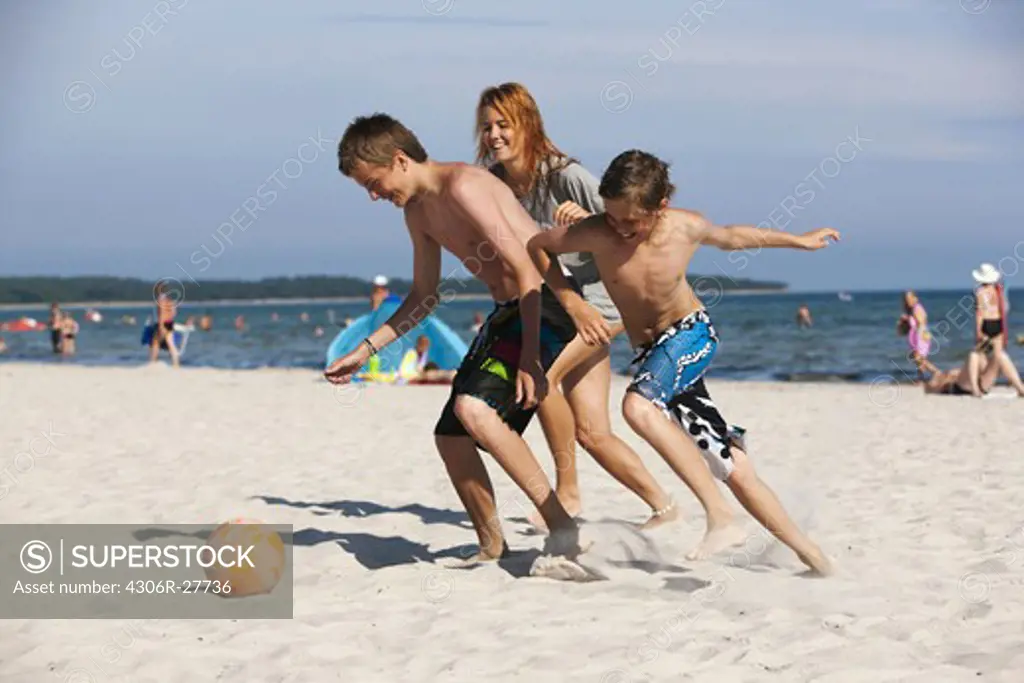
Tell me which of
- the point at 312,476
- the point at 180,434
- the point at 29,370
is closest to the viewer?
the point at 312,476

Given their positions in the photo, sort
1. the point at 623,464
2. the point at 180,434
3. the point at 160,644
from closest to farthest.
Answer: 1. the point at 160,644
2. the point at 623,464
3. the point at 180,434

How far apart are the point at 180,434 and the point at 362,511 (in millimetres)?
4307

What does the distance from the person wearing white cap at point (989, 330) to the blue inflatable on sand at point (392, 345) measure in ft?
22.5

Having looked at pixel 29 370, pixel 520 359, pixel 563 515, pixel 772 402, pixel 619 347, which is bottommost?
pixel 563 515

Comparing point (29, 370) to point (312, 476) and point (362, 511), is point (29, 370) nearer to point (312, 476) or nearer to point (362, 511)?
point (312, 476)

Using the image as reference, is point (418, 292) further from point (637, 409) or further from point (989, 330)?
point (989, 330)

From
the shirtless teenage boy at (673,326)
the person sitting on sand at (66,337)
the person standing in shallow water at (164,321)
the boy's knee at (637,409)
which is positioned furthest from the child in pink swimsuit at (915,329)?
the person sitting on sand at (66,337)

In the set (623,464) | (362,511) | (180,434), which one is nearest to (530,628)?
(623,464)

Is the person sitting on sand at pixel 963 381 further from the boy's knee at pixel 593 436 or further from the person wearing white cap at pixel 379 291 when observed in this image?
the boy's knee at pixel 593 436

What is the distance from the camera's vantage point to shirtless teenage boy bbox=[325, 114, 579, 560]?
4797 millimetres

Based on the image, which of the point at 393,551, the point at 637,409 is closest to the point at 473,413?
the point at 637,409

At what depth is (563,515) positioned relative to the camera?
5043 millimetres

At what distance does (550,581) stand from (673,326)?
3.73 ft

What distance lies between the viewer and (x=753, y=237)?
15.5ft
